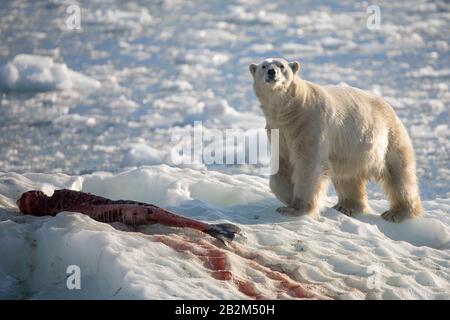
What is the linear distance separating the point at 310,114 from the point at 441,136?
7.16 m

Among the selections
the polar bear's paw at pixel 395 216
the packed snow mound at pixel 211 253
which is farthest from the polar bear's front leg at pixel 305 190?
the polar bear's paw at pixel 395 216

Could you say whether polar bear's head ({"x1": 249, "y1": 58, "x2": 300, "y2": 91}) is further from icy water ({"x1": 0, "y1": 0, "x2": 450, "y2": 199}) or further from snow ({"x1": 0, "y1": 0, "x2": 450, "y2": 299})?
icy water ({"x1": 0, "y1": 0, "x2": 450, "y2": 199})

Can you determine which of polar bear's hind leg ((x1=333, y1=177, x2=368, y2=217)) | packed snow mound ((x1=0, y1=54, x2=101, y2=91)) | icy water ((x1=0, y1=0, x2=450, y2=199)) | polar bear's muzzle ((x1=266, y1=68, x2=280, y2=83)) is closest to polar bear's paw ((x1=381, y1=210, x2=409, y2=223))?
polar bear's hind leg ((x1=333, y1=177, x2=368, y2=217))

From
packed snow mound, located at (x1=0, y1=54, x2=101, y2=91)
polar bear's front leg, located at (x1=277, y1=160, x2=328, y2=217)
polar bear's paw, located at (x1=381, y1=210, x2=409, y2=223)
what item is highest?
packed snow mound, located at (x1=0, y1=54, x2=101, y2=91)

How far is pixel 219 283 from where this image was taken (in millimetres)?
5840

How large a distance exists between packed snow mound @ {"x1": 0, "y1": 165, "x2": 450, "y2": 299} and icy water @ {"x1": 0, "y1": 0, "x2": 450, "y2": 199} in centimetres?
460

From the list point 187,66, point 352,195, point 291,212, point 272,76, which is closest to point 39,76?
point 187,66

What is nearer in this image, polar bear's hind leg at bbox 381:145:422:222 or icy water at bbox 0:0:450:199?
polar bear's hind leg at bbox 381:145:422:222

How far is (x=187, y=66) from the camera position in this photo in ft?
61.9

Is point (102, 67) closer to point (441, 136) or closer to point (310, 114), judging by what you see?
point (441, 136)

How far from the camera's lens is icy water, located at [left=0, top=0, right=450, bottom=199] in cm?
1459

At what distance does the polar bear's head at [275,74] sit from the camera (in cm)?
768

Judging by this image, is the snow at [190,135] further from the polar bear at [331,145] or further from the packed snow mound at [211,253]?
the polar bear at [331,145]
